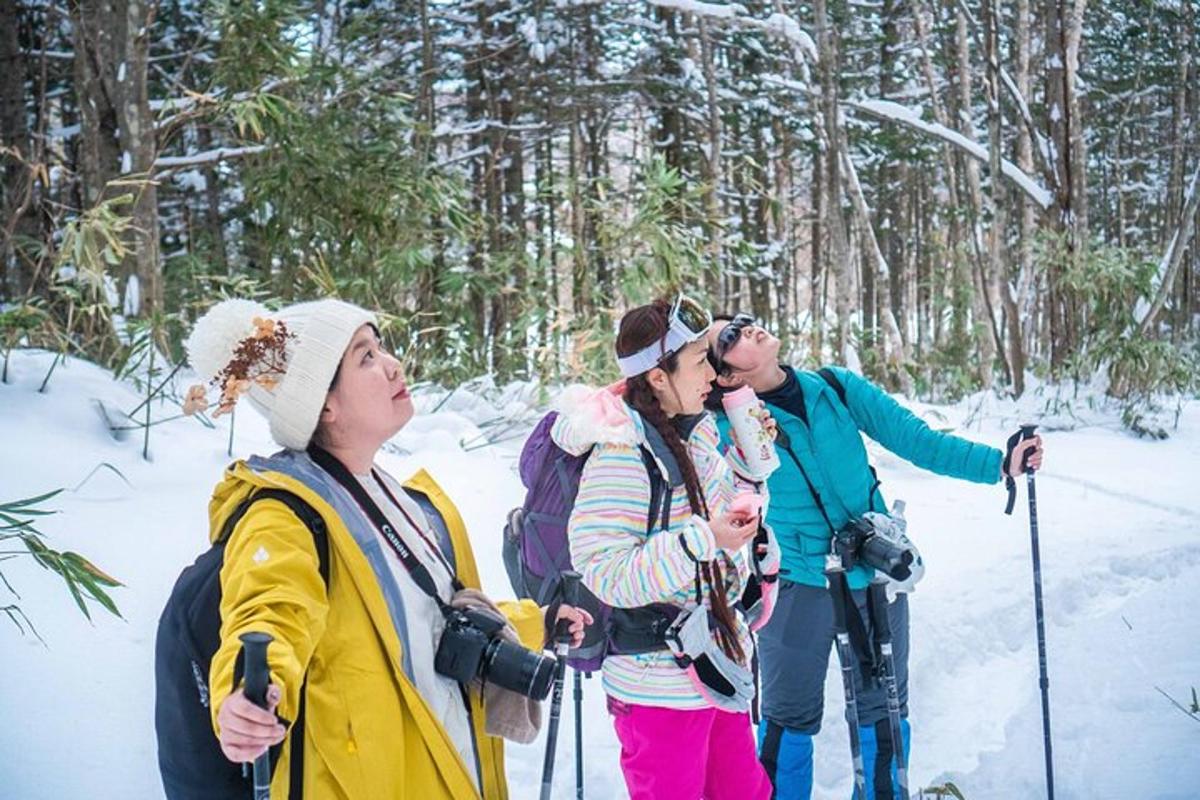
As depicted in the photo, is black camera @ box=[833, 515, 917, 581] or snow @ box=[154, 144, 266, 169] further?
snow @ box=[154, 144, 266, 169]

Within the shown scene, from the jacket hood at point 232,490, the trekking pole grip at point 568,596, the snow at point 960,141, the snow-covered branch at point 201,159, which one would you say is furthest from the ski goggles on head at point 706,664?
the snow at point 960,141

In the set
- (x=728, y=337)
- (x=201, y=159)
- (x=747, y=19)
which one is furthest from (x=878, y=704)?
(x=747, y=19)

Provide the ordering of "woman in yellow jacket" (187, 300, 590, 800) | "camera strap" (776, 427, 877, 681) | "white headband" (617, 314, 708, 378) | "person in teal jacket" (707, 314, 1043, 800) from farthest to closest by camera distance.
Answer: "person in teal jacket" (707, 314, 1043, 800), "camera strap" (776, 427, 877, 681), "white headband" (617, 314, 708, 378), "woman in yellow jacket" (187, 300, 590, 800)

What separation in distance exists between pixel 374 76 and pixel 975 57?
1460cm

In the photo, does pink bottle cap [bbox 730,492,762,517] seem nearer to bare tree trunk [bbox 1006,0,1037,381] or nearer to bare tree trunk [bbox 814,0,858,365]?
bare tree trunk [bbox 814,0,858,365]

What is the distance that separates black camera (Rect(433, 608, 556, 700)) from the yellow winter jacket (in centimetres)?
12

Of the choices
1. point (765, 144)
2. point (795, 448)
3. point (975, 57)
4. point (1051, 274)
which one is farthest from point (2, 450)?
point (975, 57)

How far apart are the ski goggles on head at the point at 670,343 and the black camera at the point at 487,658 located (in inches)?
37.5

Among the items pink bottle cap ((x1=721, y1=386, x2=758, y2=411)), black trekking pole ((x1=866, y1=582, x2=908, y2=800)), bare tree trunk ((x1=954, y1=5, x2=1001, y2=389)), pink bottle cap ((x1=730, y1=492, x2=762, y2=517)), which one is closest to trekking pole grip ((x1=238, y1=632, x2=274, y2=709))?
pink bottle cap ((x1=730, y1=492, x2=762, y2=517))

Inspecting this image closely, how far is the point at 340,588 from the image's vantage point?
5.15 feet

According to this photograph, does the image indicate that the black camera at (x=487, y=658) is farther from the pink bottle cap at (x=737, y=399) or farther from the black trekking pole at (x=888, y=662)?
the black trekking pole at (x=888, y=662)

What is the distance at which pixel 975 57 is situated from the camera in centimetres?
1820

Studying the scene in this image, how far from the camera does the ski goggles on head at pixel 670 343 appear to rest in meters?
2.51

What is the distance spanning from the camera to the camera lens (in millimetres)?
1710
